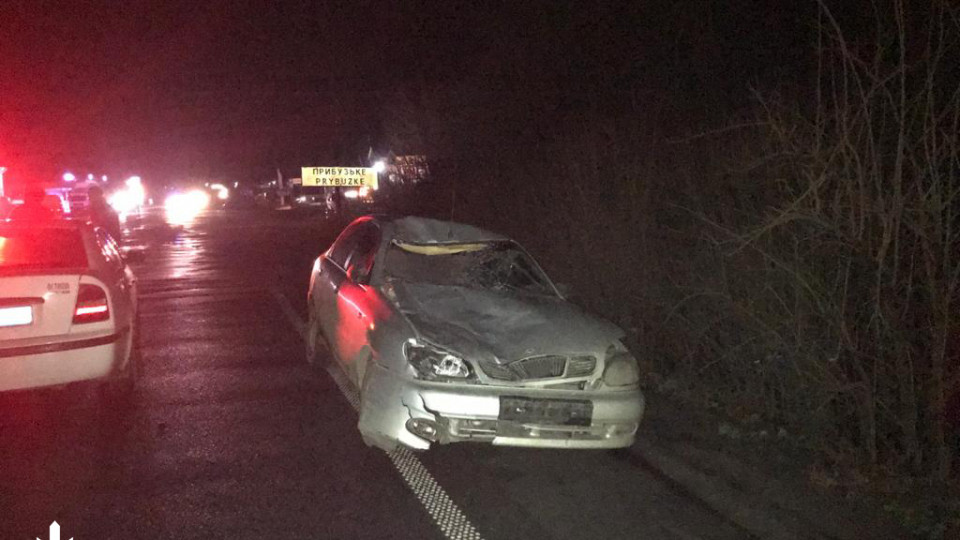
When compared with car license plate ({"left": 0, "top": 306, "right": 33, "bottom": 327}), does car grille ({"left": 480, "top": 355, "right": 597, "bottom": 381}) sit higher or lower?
lower

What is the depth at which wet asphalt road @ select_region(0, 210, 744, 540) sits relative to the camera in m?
4.62

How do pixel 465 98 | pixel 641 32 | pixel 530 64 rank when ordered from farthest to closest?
pixel 465 98, pixel 530 64, pixel 641 32

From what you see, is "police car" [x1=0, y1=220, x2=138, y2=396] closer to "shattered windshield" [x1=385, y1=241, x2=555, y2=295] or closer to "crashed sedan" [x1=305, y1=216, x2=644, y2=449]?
"crashed sedan" [x1=305, y1=216, x2=644, y2=449]

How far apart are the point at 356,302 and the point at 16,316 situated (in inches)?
92.5

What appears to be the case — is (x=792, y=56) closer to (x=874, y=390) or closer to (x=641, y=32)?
(x=641, y=32)

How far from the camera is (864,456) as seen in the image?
559cm

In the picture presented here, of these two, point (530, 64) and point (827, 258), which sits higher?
point (530, 64)

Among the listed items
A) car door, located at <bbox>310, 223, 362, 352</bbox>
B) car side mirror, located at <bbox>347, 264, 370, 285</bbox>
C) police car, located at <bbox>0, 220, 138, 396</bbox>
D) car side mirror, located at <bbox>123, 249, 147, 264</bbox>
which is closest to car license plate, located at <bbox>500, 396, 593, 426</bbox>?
car side mirror, located at <bbox>347, 264, 370, 285</bbox>

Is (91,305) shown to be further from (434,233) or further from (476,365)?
(476,365)

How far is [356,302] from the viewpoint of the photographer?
21.2ft

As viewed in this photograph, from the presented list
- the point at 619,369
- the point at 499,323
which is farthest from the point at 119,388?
the point at 619,369

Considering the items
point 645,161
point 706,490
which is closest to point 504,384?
point 706,490

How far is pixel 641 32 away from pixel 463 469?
27.8 ft

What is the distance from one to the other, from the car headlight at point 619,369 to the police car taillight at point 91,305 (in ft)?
12.2
